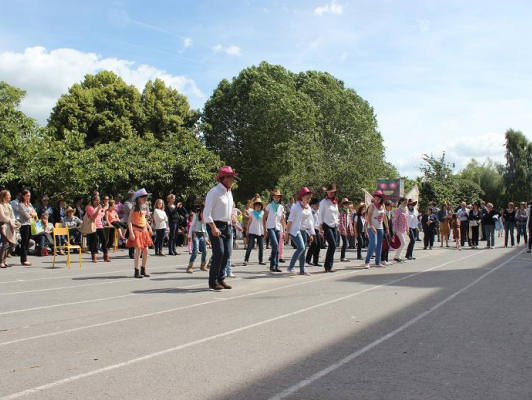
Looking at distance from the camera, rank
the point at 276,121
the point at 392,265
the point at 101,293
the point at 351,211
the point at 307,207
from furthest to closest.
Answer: the point at 276,121 → the point at 351,211 → the point at 392,265 → the point at 307,207 → the point at 101,293

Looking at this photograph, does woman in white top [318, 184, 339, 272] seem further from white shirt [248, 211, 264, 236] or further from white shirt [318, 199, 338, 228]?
white shirt [248, 211, 264, 236]

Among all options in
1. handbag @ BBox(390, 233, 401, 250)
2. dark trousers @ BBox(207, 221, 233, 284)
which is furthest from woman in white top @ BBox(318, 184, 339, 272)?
dark trousers @ BBox(207, 221, 233, 284)

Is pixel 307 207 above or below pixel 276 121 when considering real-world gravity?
below

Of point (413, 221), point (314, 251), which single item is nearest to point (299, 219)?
point (314, 251)

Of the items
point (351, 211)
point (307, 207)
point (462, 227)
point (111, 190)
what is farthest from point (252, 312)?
point (462, 227)

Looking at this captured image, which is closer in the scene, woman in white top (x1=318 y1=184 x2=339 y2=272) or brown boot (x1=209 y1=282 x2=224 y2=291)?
brown boot (x1=209 y1=282 x2=224 y2=291)

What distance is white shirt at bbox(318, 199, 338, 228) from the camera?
1406cm

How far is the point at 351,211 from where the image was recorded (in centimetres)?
2142

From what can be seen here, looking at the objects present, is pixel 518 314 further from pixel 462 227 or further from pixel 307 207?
pixel 462 227

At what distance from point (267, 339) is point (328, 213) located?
7.80 metres

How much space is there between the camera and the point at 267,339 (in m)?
6.52

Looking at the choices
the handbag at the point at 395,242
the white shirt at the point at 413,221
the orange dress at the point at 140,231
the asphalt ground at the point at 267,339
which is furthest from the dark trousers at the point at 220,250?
the white shirt at the point at 413,221

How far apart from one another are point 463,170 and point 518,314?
98.8 metres

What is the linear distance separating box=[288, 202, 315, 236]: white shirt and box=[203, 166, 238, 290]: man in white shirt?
293 cm
